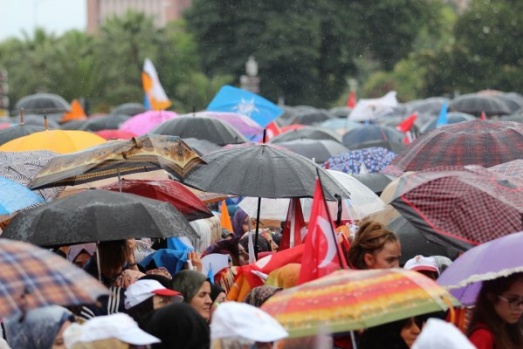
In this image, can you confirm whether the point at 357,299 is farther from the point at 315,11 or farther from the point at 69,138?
the point at 315,11

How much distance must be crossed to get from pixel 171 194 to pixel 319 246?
7.56 feet

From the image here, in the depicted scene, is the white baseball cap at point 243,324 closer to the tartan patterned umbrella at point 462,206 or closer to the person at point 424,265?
the tartan patterned umbrella at point 462,206

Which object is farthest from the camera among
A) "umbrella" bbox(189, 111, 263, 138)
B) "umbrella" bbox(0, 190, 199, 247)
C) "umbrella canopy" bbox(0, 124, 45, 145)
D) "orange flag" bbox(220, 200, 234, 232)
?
"umbrella" bbox(189, 111, 263, 138)

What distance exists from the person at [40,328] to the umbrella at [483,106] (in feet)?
62.1

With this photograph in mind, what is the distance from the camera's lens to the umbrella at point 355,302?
5105mm

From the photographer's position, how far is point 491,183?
21.4 ft

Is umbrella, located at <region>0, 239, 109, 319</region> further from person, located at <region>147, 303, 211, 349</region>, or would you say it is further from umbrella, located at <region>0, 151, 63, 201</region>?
umbrella, located at <region>0, 151, 63, 201</region>

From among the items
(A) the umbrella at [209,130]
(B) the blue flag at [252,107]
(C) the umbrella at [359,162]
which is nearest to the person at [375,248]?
(C) the umbrella at [359,162]

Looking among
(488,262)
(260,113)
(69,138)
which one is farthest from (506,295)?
(260,113)

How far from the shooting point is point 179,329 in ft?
18.6

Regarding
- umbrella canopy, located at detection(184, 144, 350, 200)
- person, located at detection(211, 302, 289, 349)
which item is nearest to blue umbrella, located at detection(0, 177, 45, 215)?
umbrella canopy, located at detection(184, 144, 350, 200)

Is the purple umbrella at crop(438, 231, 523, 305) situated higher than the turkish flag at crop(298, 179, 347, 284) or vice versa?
the purple umbrella at crop(438, 231, 523, 305)

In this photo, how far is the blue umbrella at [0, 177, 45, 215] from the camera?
25.7 ft

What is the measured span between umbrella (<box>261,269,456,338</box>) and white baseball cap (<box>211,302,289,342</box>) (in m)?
0.12
